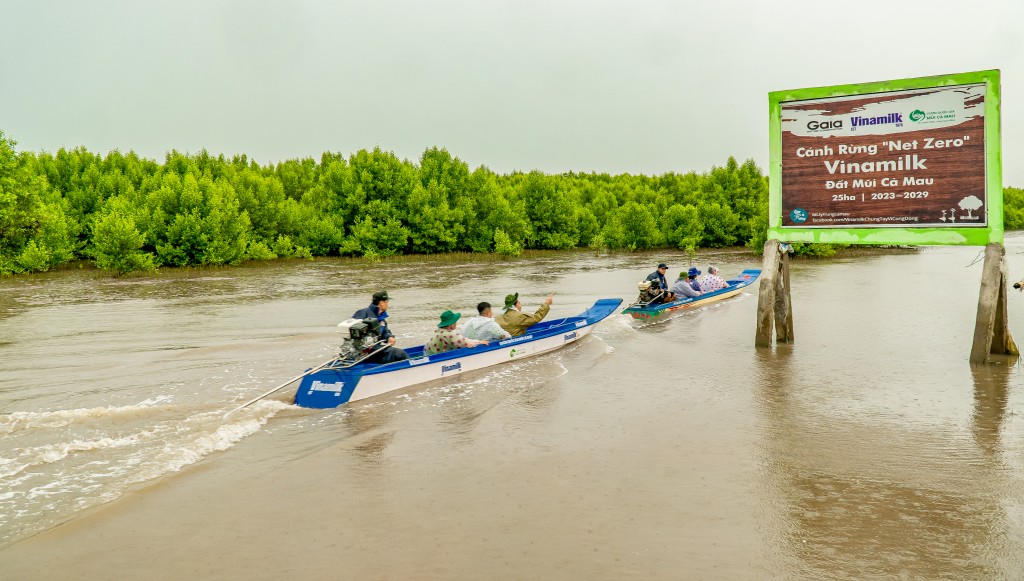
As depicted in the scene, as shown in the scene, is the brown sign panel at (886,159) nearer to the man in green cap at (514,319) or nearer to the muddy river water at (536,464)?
the muddy river water at (536,464)

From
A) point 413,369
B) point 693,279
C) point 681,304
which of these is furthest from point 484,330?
point 693,279

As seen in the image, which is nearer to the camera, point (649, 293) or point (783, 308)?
point (783, 308)

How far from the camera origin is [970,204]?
12578mm

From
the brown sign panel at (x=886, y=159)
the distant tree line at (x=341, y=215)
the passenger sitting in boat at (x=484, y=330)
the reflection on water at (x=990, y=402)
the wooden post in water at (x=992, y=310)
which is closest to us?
the reflection on water at (x=990, y=402)

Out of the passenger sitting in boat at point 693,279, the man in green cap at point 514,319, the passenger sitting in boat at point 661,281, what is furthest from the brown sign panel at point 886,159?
the passenger sitting in boat at point 693,279

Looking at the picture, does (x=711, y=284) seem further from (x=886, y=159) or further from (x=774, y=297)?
(x=886, y=159)

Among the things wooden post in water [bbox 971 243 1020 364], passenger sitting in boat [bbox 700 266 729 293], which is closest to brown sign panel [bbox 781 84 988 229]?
wooden post in water [bbox 971 243 1020 364]

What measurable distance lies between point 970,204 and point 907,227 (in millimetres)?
1071

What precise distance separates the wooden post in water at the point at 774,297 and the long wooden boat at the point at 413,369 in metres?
4.20

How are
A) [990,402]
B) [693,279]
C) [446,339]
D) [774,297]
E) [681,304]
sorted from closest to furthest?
[990,402] → [446,339] → [774,297] → [681,304] → [693,279]

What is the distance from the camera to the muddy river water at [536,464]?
18.7 feet

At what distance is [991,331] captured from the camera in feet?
41.2

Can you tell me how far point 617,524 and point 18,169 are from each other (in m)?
39.5

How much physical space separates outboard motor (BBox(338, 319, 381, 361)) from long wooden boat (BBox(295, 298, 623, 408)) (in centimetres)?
24
